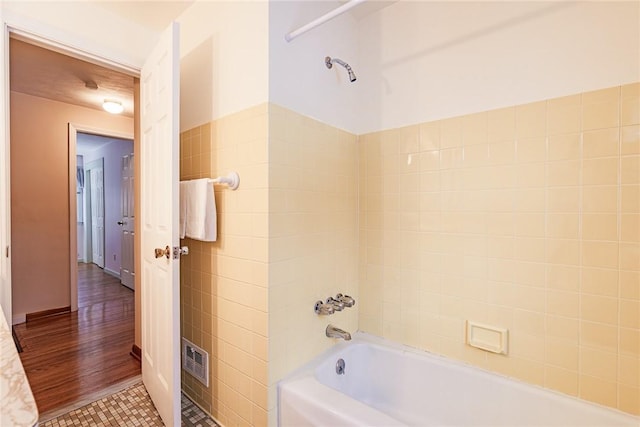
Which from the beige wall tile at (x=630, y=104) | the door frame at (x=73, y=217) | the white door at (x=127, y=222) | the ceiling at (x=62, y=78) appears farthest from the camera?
the white door at (x=127, y=222)

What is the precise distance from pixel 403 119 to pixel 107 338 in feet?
9.68

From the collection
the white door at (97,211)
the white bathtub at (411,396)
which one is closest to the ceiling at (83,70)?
the white bathtub at (411,396)

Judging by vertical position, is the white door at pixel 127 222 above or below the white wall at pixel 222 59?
below

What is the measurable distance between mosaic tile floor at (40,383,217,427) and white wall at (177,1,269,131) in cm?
159

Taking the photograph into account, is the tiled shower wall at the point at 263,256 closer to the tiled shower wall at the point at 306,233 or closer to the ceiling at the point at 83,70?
the tiled shower wall at the point at 306,233

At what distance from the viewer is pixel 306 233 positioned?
4.98 feet

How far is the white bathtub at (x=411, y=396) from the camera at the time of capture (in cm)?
120

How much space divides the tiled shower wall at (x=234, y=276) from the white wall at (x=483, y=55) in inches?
32.3

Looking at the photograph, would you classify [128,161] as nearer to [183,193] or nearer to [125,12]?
[125,12]

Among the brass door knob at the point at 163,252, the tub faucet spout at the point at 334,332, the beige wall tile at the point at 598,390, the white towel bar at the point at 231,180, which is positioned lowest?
the beige wall tile at the point at 598,390

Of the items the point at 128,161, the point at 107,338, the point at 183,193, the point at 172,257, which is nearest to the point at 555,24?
the point at 183,193

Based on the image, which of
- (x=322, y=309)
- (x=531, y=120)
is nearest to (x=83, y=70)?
(x=322, y=309)

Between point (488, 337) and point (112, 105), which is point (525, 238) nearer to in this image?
Result: point (488, 337)

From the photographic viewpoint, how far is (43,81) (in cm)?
270
